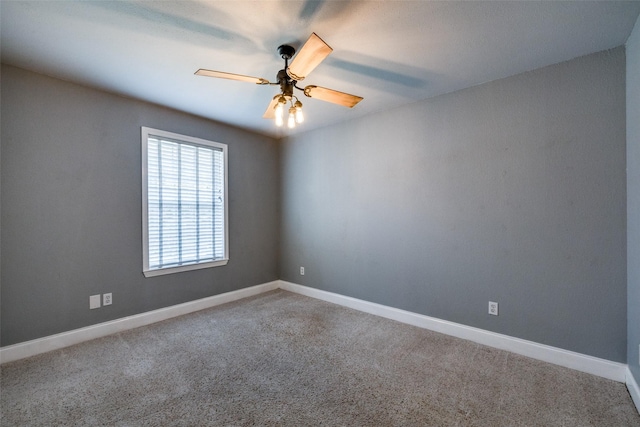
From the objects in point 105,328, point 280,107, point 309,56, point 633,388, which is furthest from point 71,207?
point 633,388

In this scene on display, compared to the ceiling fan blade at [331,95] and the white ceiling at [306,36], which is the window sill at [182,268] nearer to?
the white ceiling at [306,36]

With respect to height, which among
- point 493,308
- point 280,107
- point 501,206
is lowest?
point 493,308

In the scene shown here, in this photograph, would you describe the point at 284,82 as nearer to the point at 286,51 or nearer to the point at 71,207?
the point at 286,51

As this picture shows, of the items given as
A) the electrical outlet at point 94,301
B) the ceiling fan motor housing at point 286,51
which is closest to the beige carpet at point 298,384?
the electrical outlet at point 94,301

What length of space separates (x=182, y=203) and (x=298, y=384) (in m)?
2.52

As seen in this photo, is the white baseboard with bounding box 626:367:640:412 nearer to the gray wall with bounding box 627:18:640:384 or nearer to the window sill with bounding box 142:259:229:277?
the gray wall with bounding box 627:18:640:384

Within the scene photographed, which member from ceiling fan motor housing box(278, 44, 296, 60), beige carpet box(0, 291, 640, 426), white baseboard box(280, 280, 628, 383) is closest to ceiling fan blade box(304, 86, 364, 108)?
ceiling fan motor housing box(278, 44, 296, 60)

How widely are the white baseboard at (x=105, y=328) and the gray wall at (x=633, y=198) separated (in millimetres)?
3922

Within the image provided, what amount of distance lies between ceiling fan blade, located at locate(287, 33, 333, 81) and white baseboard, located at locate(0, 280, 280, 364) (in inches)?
117

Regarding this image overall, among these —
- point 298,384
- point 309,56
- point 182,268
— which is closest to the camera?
point 309,56

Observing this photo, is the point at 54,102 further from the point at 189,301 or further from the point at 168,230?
the point at 189,301

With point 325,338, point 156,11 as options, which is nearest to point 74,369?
point 325,338

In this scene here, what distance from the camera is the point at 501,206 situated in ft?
8.31

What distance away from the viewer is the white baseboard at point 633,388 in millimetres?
1744
